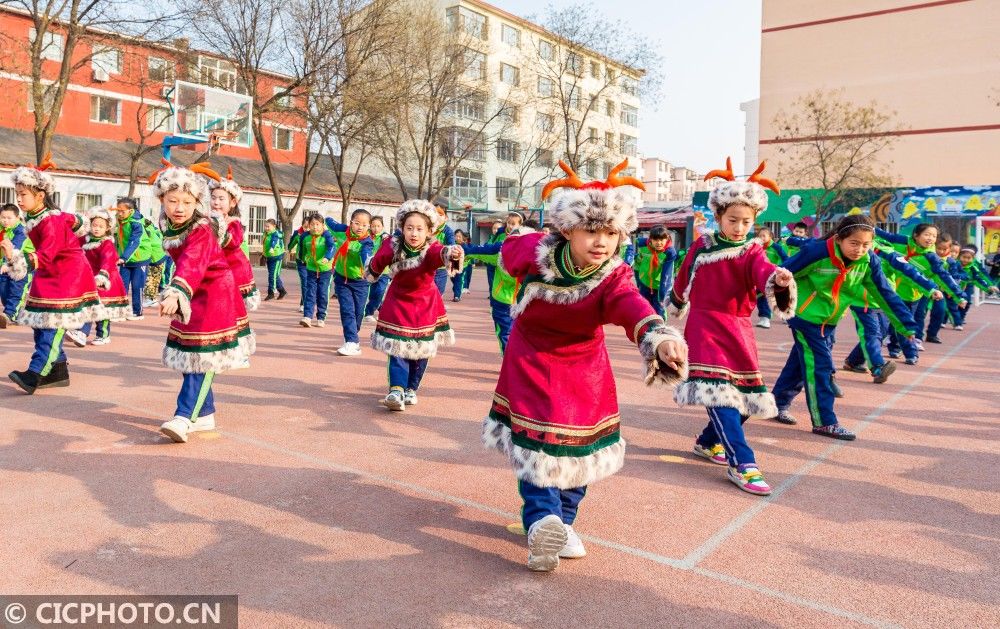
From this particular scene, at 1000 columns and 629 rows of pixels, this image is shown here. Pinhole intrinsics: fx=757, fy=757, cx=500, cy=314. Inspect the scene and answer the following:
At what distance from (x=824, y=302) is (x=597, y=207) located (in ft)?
11.1

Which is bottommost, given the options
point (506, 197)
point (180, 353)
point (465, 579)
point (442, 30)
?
point (465, 579)

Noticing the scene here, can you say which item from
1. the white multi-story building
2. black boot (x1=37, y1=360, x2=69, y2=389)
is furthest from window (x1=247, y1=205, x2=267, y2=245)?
black boot (x1=37, y1=360, x2=69, y2=389)

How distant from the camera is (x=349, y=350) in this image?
376 inches

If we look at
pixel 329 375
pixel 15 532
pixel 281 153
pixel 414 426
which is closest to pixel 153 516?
pixel 15 532

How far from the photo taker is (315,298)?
13047 mm

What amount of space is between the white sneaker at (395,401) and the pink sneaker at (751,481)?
9.43 ft

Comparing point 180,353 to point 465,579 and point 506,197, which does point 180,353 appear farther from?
point 506,197

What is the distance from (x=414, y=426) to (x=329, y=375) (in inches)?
96.2

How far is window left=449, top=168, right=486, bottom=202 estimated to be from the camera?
46.8 m

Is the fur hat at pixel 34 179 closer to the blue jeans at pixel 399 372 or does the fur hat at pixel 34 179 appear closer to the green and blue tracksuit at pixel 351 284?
the blue jeans at pixel 399 372

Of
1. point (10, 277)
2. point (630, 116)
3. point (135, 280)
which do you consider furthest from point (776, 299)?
point (630, 116)

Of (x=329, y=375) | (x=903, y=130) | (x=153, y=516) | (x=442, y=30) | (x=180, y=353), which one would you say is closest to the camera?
(x=153, y=516)

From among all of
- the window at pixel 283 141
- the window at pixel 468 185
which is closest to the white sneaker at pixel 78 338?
the window at pixel 283 141

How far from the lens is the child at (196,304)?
17.0 ft
